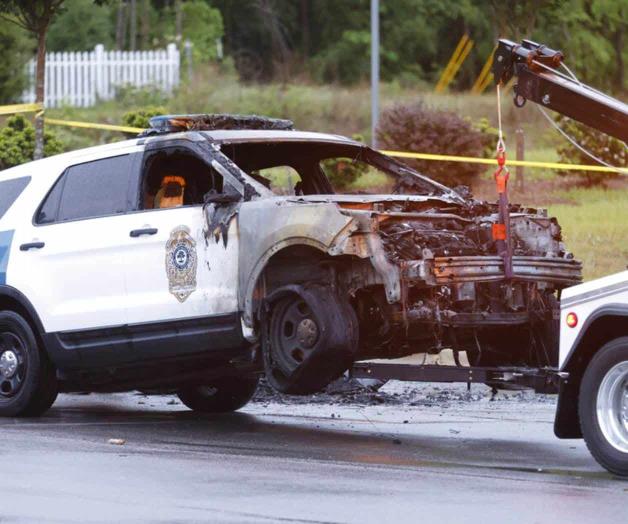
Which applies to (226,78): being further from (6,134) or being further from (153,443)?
(153,443)

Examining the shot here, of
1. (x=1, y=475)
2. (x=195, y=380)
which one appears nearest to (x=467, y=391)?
(x=195, y=380)

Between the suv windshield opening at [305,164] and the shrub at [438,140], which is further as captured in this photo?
the shrub at [438,140]

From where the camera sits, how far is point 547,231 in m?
11.0

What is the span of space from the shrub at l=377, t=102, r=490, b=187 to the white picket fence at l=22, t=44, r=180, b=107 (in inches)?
540

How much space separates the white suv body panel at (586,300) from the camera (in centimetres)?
909

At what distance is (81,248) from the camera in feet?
39.3

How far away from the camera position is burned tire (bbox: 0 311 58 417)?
40.2ft

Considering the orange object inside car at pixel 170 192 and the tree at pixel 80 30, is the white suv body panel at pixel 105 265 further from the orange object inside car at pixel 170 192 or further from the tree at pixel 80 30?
the tree at pixel 80 30

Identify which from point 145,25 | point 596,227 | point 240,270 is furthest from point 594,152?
point 145,25

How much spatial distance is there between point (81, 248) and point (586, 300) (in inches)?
162

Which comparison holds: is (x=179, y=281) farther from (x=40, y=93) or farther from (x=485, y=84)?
(x=485, y=84)

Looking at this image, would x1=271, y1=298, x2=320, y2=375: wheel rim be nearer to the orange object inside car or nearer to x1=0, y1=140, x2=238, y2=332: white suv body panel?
x1=0, y1=140, x2=238, y2=332: white suv body panel

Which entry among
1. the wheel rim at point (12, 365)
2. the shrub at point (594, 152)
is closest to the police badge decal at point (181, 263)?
the wheel rim at point (12, 365)

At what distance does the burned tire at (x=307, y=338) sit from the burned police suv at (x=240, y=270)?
0.04ft
